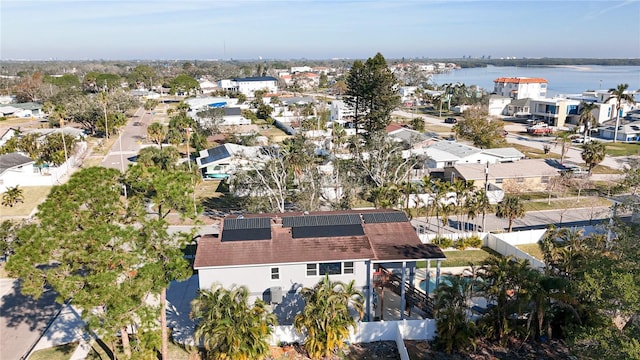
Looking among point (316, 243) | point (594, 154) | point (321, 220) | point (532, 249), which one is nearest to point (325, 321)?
point (316, 243)

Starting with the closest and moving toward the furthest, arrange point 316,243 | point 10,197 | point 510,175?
point 316,243, point 10,197, point 510,175

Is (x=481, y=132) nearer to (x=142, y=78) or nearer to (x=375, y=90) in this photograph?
(x=375, y=90)

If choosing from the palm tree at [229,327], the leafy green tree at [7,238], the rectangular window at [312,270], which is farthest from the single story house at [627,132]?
the leafy green tree at [7,238]

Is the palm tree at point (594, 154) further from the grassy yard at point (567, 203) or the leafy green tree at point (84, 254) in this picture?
the leafy green tree at point (84, 254)

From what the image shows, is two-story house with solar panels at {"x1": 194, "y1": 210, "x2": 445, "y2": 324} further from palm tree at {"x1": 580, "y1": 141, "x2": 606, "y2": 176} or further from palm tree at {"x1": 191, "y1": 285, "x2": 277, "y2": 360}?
palm tree at {"x1": 580, "y1": 141, "x2": 606, "y2": 176}

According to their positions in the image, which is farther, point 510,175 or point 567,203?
point 510,175

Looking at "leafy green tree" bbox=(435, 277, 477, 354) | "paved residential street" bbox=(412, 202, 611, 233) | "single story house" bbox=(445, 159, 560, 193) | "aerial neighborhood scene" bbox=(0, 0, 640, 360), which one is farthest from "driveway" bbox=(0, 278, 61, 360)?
"single story house" bbox=(445, 159, 560, 193)

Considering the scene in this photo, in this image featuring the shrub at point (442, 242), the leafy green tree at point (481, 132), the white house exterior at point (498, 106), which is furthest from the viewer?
the white house exterior at point (498, 106)
